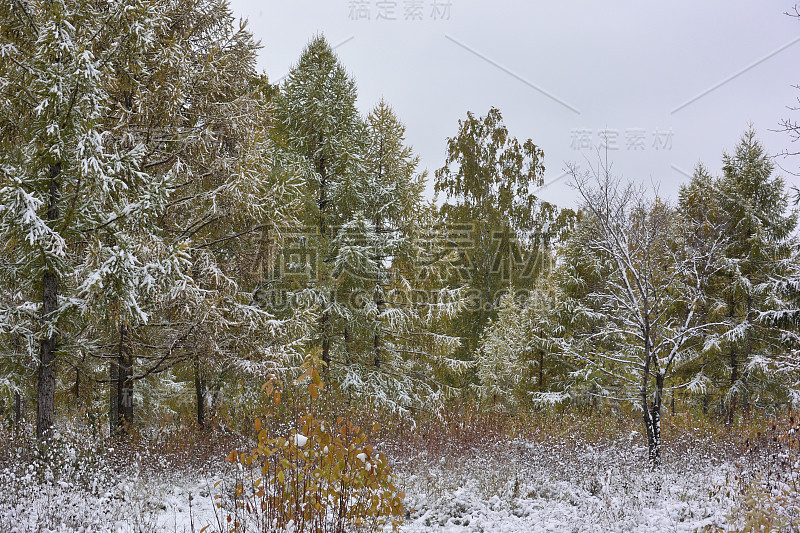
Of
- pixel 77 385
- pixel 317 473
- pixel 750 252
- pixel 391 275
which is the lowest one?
pixel 77 385

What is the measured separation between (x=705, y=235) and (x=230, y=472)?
43.5 ft

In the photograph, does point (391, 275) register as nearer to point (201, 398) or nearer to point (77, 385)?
point (201, 398)

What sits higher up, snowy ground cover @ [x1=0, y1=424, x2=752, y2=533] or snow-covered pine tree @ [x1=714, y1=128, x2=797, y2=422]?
snow-covered pine tree @ [x1=714, y1=128, x2=797, y2=422]

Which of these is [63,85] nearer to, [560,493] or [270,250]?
[270,250]

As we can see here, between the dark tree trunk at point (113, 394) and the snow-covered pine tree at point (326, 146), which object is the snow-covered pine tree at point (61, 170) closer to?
the dark tree trunk at point (113, 394)

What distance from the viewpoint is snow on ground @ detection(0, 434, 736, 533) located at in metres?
5.26

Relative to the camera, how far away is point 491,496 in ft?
22.0

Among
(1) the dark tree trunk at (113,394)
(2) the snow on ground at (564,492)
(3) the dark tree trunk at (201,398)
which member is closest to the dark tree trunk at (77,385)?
(1) the dark tree trunk at (113,394)

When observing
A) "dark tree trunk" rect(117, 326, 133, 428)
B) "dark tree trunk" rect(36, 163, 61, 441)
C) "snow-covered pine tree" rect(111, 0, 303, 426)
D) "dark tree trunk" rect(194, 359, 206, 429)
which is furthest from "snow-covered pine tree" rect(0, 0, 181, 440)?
"dark tree trunk" rect(194, 359, 206, 429)

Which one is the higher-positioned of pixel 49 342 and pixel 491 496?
pixel 49 342

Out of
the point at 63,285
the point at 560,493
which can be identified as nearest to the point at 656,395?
the point at 560,493

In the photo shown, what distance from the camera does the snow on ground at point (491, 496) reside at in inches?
207

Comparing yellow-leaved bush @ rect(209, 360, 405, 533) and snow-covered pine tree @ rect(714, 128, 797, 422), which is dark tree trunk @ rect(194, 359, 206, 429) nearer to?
yellow-leaved bush @ rect(209, 360, 405, 533)

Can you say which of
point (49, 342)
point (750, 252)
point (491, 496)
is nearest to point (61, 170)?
point (49, 342)
